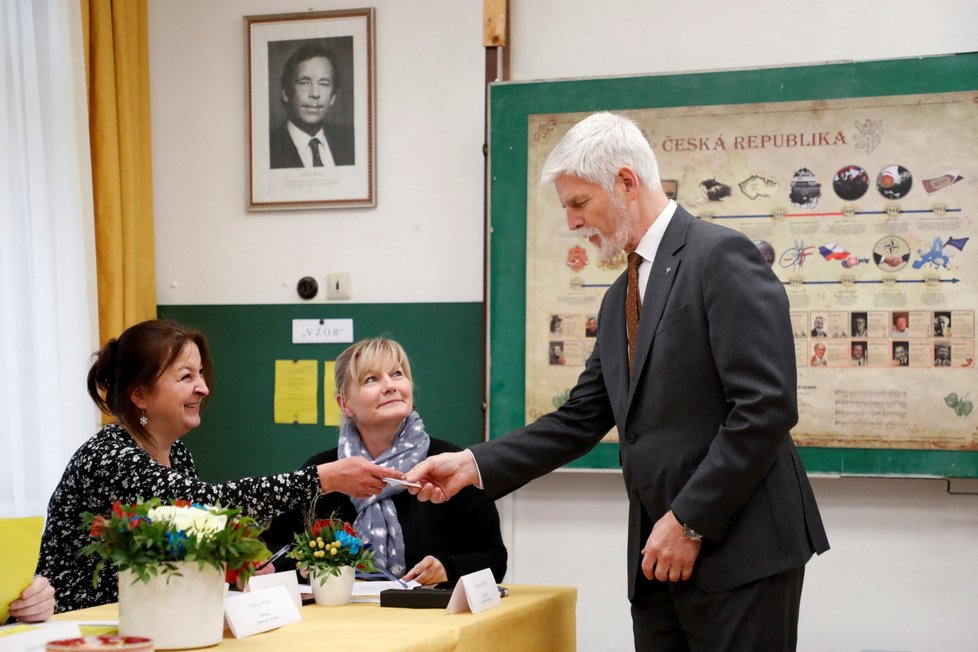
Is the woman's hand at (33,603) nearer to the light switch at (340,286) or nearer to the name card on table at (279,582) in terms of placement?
the name card on table at (279,582)

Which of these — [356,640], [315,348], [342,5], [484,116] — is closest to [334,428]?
[315,348]

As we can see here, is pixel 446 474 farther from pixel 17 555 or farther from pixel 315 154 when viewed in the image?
pixel 315 154

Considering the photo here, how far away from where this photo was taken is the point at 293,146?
14.1 ft

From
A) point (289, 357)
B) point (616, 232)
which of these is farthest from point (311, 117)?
point (616, 232)

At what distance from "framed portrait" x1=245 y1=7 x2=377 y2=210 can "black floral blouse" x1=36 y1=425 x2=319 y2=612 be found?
197cm

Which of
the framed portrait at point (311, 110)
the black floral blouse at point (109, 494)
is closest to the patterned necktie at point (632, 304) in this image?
the black floral blouse at point (109, 494)

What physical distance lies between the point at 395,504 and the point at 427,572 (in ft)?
1.08

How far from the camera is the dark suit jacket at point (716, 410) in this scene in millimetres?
2025

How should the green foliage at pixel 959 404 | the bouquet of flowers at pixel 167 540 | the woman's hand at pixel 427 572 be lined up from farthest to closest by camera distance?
the green foliage at pixel 959 404
the woman's hand at pixel 427 572
the bouquet of flowers at pixel 167 540

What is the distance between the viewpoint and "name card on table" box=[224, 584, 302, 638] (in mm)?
1948

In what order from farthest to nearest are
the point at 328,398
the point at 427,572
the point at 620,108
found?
the point at 328,398
the point at 620,108
the point at 427,572

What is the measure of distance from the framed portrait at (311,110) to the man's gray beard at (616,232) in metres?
2.03

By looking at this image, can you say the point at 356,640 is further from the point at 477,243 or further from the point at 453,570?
the point at 477,243

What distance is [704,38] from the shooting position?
13.0 ft
